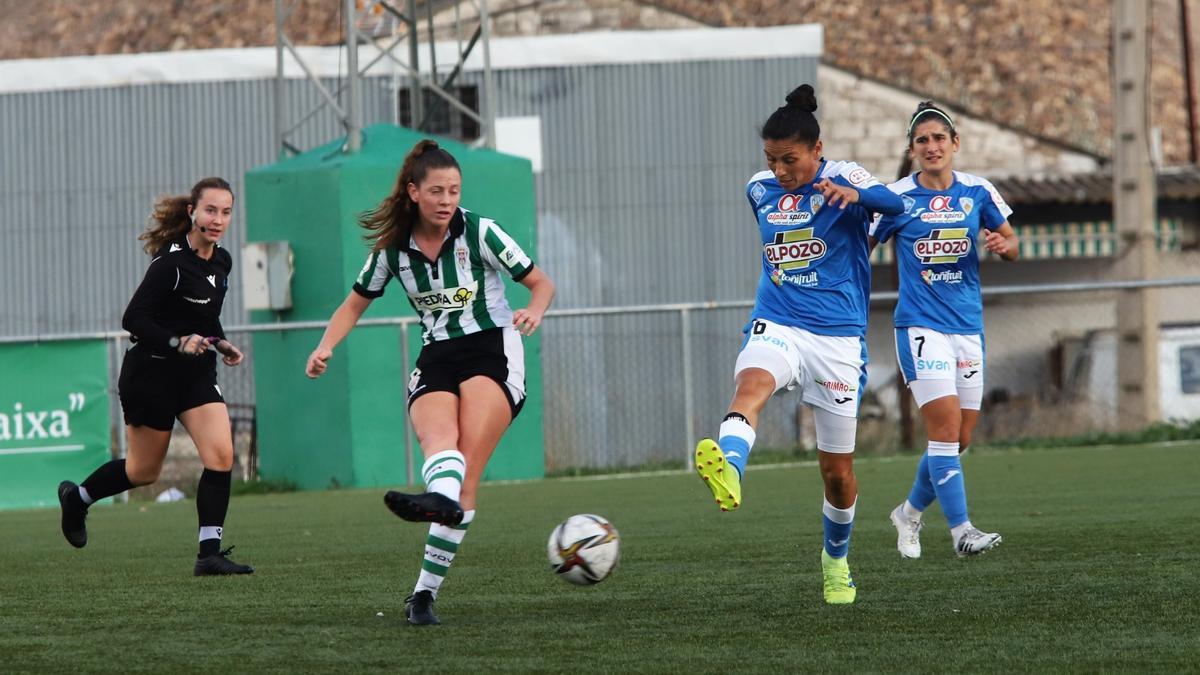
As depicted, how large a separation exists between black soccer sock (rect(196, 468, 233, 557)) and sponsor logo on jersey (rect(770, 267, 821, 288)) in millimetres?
3350

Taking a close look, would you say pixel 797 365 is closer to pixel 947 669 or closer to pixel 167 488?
pixel 947 669

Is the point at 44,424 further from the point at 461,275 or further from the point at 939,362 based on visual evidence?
the point at 461,275

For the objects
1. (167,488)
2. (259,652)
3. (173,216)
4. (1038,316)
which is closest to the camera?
(259,652)

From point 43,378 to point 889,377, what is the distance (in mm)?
14689

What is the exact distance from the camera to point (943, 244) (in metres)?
9.52

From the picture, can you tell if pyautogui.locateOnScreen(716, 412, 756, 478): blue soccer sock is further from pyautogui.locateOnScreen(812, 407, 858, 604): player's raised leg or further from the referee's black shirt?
the referee's black shirt

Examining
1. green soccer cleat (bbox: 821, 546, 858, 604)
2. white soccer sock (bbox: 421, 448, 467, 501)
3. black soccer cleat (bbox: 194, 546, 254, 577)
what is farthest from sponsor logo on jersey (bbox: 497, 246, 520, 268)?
black soccer cleat (bbox: 194, 546, 254, 577)

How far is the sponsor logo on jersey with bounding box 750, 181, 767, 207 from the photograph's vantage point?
24.8 ft

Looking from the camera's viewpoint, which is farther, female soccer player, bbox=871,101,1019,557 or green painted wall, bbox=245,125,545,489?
green painted wall, bbox=245,125,545,489

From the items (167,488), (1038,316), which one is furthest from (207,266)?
(1038,316)

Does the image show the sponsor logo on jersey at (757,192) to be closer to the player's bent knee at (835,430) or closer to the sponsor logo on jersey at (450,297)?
the player's bent knee at (835,430)

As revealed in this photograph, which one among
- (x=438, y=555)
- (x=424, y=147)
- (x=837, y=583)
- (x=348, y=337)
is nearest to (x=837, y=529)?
(x=837, y=583)

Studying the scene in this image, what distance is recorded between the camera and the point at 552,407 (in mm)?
22375

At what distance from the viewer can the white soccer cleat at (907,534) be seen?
29.9 ft
